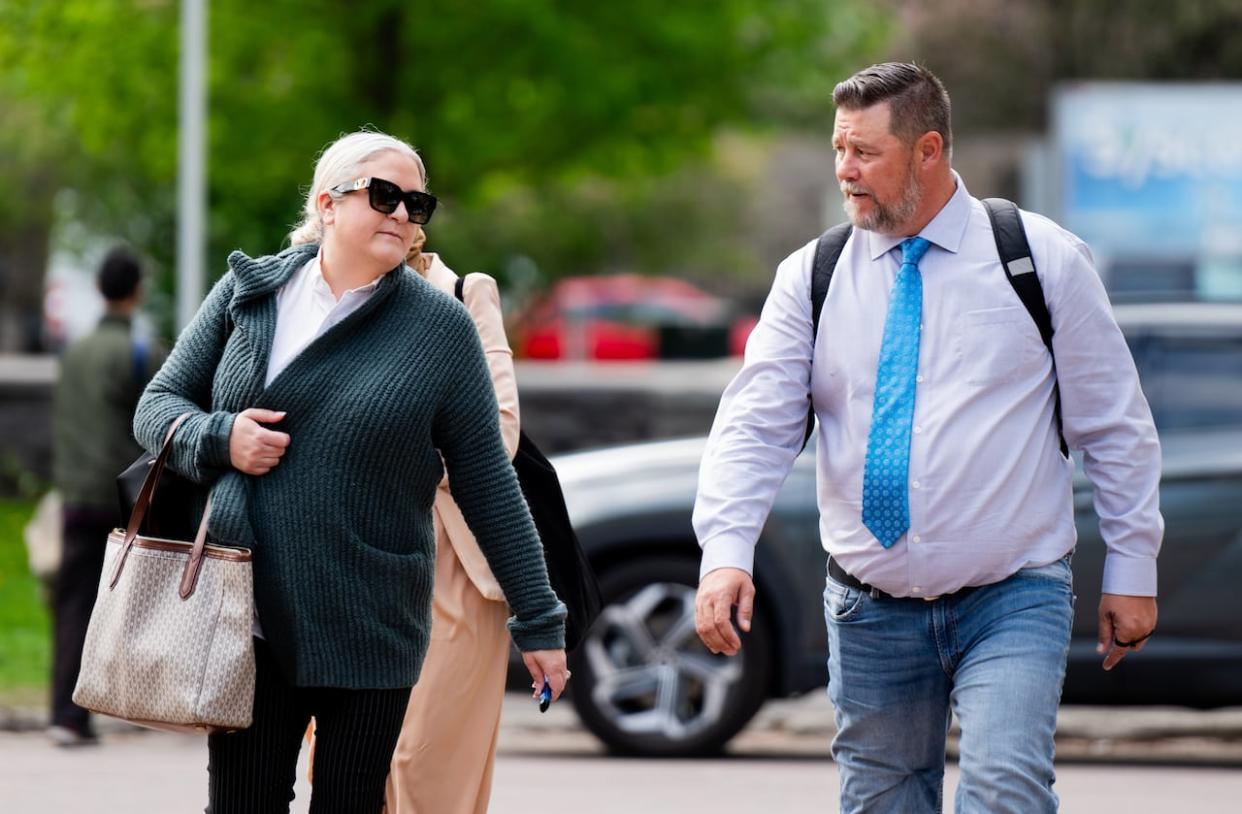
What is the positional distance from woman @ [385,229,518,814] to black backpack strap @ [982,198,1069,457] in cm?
109

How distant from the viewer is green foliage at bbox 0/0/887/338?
51.3 ft

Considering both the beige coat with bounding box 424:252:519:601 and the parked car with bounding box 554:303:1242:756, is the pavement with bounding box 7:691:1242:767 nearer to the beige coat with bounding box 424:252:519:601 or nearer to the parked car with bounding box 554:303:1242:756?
the parked car with bounding box 554:303:1242:756

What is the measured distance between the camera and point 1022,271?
398 centimetres

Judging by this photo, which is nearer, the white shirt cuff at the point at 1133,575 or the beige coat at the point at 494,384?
the white shirt cuff at the point at 1133,575

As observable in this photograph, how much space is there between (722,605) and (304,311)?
3.05 feet

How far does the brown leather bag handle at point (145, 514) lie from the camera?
357cm

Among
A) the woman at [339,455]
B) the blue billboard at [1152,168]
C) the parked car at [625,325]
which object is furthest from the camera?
the parked car at [625,325]

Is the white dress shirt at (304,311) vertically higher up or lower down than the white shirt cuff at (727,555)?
higher up

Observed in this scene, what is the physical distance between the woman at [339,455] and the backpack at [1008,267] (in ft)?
2.22

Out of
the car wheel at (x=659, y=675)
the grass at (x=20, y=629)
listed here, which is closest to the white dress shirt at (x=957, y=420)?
the car wheel at (x=659, y=675)

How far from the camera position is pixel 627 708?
7844 millimetres

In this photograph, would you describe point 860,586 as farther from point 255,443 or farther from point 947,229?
point 255,443

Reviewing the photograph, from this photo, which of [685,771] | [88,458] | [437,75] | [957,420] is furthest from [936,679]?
[437,75]

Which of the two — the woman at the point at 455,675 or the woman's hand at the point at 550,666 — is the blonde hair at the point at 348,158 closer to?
the woman at the point at 455,675
